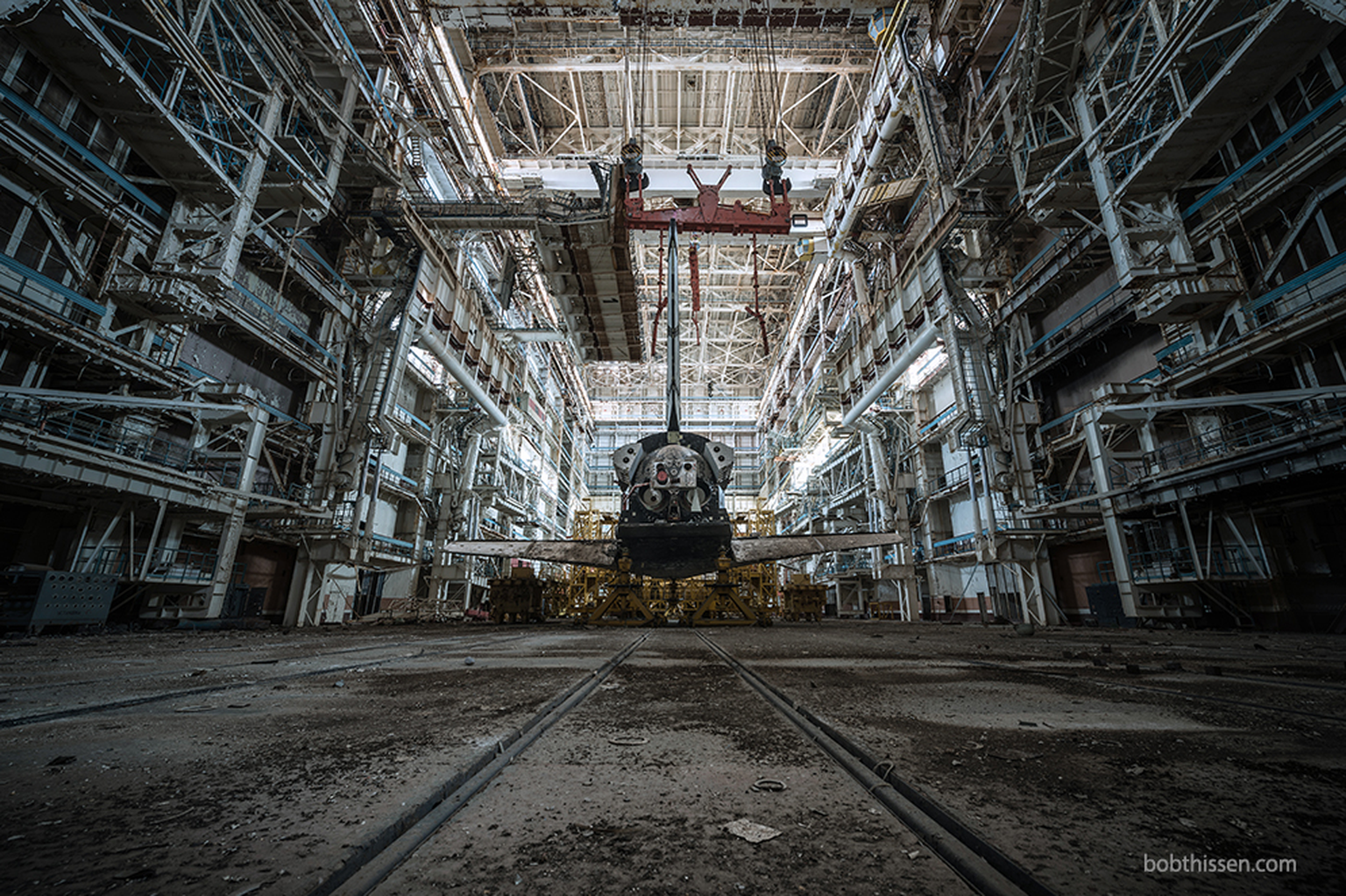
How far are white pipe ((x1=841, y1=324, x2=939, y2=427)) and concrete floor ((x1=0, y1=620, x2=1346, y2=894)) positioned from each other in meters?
18.4

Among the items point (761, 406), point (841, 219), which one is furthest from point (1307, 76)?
point (761, 406)

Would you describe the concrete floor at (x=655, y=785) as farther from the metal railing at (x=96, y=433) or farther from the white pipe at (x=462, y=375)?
the white pipe at (x=462, y=375)

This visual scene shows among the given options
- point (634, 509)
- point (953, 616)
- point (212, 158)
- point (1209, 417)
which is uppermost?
point (212, 158)

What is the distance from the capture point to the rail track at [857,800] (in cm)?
86

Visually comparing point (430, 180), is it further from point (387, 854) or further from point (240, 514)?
point (387, 854)

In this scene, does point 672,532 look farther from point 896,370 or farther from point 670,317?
point 896,370

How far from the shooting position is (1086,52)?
1549 centimetres

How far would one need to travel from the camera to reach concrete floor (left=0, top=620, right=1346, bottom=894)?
0.88m

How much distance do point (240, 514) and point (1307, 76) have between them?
25023 mm

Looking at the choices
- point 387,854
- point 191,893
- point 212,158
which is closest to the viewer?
point 191,893

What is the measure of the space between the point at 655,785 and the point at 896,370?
22.0 m

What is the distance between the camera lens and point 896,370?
21172 mm

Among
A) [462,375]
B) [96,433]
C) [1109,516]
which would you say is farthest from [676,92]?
[96,433]

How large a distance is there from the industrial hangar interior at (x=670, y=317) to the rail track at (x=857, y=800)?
0.17 ft
